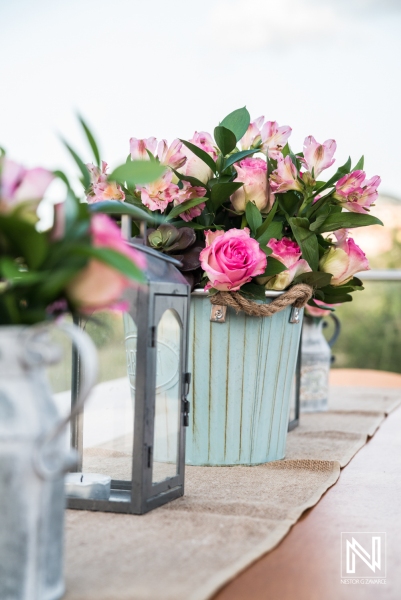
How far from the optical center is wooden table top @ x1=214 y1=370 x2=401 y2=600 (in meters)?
0.58

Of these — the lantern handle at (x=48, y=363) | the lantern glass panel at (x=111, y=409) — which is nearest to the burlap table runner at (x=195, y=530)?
the lantern glass panel at (x=111, y=409)

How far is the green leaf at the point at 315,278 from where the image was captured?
1.12m

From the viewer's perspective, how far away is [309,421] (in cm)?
157

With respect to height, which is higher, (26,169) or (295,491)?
(26,169)

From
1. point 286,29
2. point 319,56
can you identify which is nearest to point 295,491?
point 319,56

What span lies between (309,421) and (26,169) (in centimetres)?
115

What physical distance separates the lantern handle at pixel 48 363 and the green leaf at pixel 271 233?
60 cm

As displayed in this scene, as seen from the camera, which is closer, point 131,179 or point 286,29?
point 131,179

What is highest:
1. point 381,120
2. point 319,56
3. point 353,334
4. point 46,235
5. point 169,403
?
point 319,56

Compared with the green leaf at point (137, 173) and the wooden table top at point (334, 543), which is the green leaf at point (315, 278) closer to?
the wooden table top at point (334, 543)

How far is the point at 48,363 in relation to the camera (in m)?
0.52

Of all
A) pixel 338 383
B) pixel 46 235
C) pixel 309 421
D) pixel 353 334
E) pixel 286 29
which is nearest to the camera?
pixel 46 235

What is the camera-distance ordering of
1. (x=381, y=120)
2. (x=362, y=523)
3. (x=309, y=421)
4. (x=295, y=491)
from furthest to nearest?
(x=381, y=120) < (x=309, y=421) < (x=295, y=491) < (x=362, y=523)

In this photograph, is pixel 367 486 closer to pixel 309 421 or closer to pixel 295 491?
pixel 295 491
